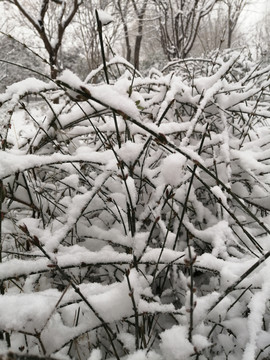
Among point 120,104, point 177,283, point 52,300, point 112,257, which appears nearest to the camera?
point 120,104

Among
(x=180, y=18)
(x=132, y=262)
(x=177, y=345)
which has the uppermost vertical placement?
(x=180, y=18)

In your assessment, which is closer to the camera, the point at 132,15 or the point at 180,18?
the point at 180,18

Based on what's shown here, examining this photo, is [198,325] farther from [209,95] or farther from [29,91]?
[29,91]

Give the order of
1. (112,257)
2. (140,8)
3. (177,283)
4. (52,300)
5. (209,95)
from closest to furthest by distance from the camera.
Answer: (52,300)
(112,257)
(177,283)
(209,95)
(140,8)

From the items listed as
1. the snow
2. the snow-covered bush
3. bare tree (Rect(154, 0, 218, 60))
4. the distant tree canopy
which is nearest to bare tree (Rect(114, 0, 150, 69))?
the distant tree canopy

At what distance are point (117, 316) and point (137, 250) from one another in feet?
0.52

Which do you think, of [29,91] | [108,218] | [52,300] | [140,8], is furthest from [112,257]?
[140,8]

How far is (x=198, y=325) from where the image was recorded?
0.60m

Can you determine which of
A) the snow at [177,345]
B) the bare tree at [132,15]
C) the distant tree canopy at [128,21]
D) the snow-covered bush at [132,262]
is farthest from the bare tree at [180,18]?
the snow at [177,345]

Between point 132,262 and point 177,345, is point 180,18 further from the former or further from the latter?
point 177,345

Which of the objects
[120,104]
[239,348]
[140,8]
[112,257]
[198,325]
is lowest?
[239,348]

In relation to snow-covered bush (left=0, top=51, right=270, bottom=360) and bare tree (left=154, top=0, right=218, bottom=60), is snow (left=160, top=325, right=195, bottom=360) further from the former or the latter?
bare tree (left=154, top=0, right=218, bottom=60)

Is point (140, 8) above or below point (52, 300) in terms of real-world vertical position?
above

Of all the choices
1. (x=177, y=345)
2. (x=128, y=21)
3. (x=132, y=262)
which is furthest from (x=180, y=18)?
(x=177, y=345)
